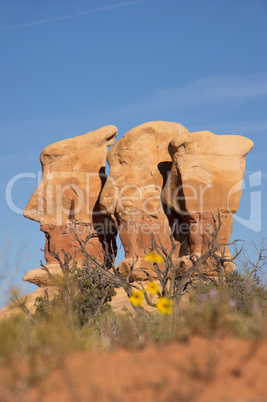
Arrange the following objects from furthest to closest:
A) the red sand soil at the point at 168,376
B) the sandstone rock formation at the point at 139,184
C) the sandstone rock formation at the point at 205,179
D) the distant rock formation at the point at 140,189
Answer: the sandstone rock formation at the point at 139,184 → the distant rock formation at the point at 140,189 → the sandstone rock formation at the point at 205,179 → the red sand soil at the point at 168,376

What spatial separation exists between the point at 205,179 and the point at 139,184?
3.14 metres

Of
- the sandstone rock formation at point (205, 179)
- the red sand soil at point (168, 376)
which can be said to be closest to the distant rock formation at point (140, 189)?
the sandstone rock formation at point (205, 179)

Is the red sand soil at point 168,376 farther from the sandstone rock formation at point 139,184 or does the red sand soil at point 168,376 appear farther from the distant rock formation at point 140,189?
the sandstone rock formation at point 139,184

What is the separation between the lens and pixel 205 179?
69.6 feet

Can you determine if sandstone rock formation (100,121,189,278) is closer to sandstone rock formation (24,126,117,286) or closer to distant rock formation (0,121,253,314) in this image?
distant rock formation (0,121,253,314)

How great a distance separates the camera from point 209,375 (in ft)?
12.9

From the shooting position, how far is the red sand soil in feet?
12.2

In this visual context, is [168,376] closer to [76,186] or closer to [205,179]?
[205,179]

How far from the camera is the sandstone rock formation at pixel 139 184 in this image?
22391 millimetres

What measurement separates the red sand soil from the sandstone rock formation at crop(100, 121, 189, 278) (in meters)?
17.6

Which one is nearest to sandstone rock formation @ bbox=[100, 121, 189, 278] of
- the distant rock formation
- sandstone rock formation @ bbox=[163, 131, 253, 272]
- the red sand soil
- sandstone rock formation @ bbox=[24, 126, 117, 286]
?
the distant rock formation

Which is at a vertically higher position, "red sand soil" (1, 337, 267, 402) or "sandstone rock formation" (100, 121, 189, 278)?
"sandstone rock formation" (100, 121, 189, 278)

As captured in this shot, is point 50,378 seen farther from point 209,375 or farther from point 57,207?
point 57,207

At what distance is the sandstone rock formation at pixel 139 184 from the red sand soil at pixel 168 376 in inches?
691
